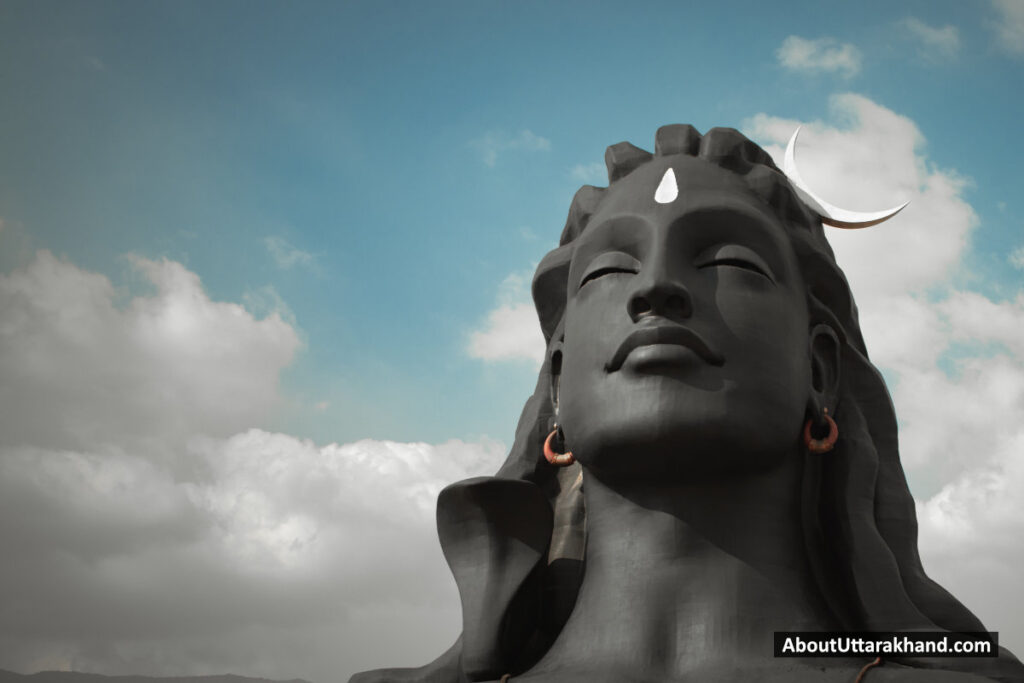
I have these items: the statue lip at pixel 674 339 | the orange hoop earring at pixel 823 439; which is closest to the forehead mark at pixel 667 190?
the statue lip at pixel 674 339

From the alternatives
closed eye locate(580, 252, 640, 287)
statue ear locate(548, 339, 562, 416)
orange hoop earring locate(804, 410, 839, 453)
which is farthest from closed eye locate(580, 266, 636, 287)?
orange hoop earring locate(804, 410, 839, 453)

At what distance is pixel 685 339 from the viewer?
6.97 meters

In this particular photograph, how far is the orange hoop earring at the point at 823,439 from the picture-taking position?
24.0 feet

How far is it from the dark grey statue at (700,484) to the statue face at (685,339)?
0.05 feet

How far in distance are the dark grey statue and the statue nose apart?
0.4 inches

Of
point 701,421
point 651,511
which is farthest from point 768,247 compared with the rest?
point 651,511

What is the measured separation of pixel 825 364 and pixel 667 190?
5.50 feet

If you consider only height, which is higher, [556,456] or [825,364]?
[825,364]

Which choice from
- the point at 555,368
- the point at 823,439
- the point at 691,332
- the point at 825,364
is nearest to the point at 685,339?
the point at 691,332

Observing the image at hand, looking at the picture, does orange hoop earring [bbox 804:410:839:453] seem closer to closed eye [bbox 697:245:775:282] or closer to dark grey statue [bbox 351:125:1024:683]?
dark grey statue [bbox 351:125:1024:683]

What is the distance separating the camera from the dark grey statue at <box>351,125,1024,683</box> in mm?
6781

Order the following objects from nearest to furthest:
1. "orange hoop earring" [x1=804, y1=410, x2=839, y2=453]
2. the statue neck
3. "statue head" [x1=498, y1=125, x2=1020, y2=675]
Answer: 1. the statue neck
2. "statue head" [x1=498, y1=125, x2=1020, y2=675]
3. "orange hoop earring" [x1=804, y1=410, x2=839, y2=453]

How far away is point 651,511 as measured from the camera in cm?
714

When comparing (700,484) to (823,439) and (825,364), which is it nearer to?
(823,439)
